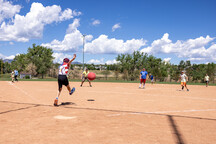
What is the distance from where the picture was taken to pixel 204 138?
4.68 metres

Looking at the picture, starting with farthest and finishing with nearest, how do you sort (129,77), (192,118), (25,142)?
(129,77), (192,118), (25,142)

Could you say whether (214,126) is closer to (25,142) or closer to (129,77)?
(25,142)

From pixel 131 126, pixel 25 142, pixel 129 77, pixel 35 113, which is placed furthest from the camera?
pixel 129 77

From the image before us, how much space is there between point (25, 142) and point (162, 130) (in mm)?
3368

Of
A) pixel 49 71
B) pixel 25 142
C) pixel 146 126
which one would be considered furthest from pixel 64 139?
pixel 49 71

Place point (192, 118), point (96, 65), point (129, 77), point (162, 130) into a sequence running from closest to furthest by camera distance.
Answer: point (162, 130) → point (192, 118) → point (129, 77) → point (96, 65)

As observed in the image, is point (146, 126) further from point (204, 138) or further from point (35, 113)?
point (35, 113)

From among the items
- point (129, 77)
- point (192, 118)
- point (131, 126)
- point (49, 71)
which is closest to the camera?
point (131, 126)

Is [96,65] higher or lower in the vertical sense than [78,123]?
higher

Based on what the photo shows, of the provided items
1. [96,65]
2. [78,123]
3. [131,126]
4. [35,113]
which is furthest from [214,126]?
[96,65]

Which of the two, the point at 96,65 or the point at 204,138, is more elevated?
the point at 96,65

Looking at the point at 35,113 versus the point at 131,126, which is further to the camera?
the point at 35,113

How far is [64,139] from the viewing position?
4.48 meters

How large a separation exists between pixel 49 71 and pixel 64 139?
74.1 metres
